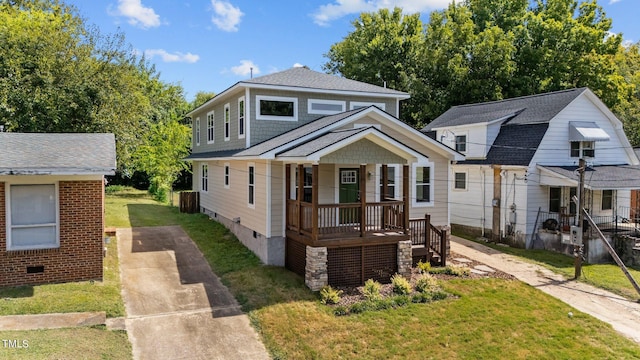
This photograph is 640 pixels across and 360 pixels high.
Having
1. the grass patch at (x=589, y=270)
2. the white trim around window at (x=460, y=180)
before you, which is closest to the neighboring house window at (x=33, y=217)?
the grass patch at (x=589, y=270)

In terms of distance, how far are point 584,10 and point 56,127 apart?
37.3 meters

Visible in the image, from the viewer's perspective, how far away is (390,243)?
12.9 meters

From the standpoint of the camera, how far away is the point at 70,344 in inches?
309

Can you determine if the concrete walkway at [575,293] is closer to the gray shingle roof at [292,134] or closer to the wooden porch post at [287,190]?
the gray shingle roof at [292,134]

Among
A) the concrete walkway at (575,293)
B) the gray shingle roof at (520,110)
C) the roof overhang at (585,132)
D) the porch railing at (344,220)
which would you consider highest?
the gray shingle roof at (520,110)

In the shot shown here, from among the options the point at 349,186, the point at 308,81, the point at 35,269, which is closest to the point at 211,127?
the point at 308,81

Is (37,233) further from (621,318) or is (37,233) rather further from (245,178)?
(621,318)

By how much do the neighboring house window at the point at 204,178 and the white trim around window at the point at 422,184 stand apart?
1047 centimetres

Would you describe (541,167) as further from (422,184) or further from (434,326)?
(434,326)

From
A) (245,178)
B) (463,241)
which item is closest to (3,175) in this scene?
(245,178)

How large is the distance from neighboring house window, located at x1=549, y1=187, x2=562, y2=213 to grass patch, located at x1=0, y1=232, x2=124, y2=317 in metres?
Result: 17.2

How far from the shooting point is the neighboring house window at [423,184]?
55.4 feet

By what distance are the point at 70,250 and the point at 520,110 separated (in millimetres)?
19535

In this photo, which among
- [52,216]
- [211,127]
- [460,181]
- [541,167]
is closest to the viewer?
[52,216]
